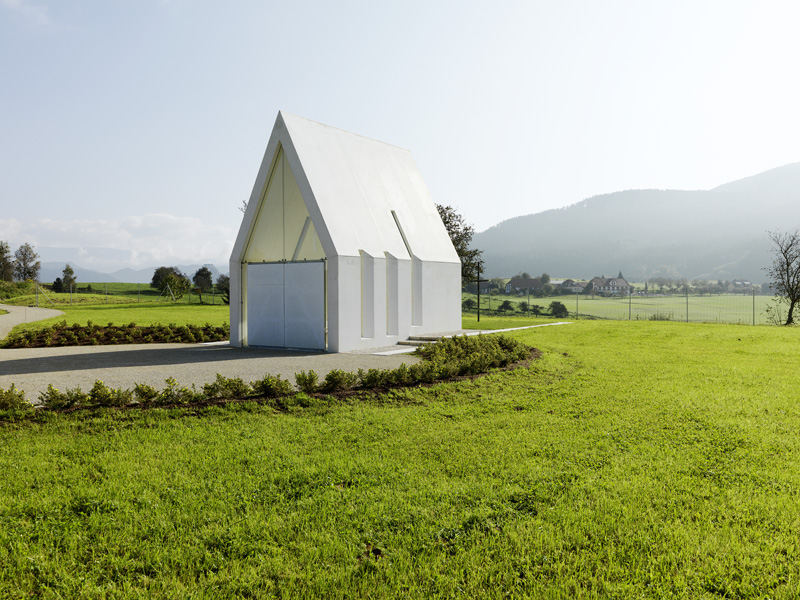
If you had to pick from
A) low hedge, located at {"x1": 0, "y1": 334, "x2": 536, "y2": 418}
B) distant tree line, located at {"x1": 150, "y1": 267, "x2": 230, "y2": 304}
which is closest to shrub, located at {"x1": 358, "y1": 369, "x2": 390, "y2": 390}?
low hedge, located at {"x1": 0, "y1": 334, "x2": 536, "y2": 418}

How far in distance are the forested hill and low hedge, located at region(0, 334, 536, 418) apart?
122 meters

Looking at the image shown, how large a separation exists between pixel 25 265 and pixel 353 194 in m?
90.8

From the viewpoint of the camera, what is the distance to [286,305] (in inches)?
636

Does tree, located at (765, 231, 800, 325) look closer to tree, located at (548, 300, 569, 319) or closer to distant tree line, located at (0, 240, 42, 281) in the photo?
tree, located at (548, 300, 569, 319)

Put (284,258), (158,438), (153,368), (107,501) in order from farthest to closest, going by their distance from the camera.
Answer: (284,258), (153,368), (158,438), (107,501)

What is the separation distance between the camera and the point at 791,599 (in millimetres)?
3186

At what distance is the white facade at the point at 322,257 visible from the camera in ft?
49.8

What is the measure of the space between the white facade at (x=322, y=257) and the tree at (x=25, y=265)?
85772mm

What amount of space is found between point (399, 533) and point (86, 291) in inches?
2955

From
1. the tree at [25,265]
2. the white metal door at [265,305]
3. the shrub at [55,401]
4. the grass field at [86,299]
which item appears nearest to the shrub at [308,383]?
the shrub at [55,401]

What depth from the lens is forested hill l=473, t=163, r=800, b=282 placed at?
12950cm

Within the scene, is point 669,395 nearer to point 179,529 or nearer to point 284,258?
point 179,529

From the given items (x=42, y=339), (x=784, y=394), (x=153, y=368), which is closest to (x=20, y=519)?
(x=153, y=368)

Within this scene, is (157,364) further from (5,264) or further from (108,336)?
(5,264)
